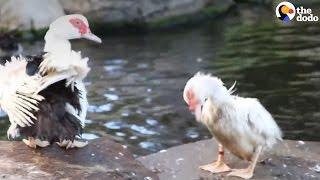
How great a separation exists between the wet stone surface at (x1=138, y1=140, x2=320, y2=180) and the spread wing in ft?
4.10

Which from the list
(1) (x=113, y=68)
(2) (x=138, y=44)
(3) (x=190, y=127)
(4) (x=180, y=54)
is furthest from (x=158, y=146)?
(2) (x=138, y=44)

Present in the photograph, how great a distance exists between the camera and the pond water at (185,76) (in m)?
7.65

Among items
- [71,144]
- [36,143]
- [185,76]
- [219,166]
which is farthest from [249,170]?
[185,76]

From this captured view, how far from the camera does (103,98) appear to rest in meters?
9.12

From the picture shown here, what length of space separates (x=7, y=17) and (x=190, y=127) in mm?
8840

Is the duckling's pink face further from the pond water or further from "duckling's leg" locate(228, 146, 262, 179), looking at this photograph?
the pond water

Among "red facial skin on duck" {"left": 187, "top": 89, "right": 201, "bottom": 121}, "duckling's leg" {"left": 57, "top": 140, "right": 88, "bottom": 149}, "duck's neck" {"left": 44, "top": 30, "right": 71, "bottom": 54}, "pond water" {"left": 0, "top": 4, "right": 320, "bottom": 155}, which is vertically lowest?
"pond water" {"left": 0, "top": 4, "right": 320, "bottom": 155}

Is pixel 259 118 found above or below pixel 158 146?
above

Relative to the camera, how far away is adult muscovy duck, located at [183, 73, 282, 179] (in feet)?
14.2

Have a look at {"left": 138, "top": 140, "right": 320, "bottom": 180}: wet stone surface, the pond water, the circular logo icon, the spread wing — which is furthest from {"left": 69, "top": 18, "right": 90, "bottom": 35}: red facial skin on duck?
the circular logo icon

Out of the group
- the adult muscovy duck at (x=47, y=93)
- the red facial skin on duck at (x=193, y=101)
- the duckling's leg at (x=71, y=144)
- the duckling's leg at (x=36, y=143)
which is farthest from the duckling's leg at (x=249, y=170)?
the duckling's leg at (x=36, y=143)

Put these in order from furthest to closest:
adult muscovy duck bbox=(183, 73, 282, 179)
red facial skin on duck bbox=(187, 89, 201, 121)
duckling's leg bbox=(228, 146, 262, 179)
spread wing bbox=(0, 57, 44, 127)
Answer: duckling's leg bbox=(228, 146, 262, 179) < adult muscovy duck bbox=(183, 73, 282, 179) < red facial skin on duck bbox=(187, 89, 201, 121) < spread wing bbox=(0, 57, 44, 127)

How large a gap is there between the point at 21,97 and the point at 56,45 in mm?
398

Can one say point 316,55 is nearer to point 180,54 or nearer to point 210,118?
point 180,54
